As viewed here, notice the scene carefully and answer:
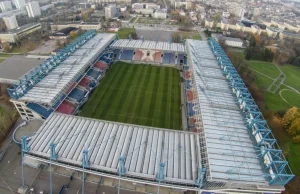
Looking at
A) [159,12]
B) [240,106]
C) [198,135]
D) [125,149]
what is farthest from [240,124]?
[159,12]

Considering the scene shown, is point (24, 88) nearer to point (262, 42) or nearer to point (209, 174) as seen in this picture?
point (209, 174)

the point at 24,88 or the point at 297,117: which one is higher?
the point at 24,88

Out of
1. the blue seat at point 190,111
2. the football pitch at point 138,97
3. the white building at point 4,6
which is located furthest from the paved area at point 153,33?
the white building at point 4,6

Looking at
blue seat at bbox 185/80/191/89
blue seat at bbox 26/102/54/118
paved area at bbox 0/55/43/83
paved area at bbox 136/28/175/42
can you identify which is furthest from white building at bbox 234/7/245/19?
blue seat at bbox 26/102/54/118

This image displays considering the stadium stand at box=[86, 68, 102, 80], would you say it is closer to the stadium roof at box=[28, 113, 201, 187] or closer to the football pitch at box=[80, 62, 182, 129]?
the football pitch at box=[80, 62, 182, 129]

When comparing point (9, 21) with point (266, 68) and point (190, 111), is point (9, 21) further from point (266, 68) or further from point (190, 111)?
point (266, 68)

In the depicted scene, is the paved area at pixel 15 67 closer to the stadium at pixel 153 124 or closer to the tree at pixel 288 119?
the stadium at pixel 153 124

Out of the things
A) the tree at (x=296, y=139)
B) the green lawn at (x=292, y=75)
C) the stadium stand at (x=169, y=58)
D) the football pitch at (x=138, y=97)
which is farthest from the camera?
the stadium stand at (x=169, y=58)
